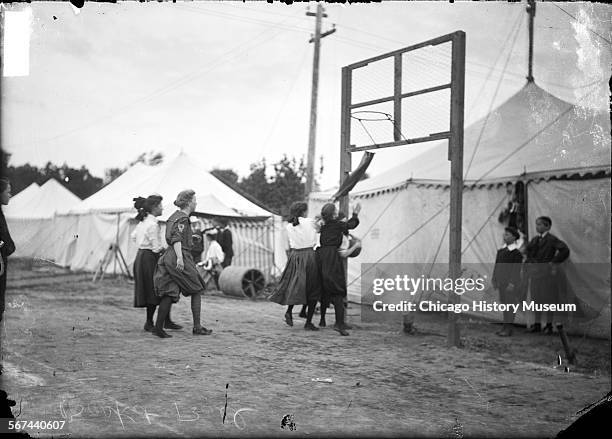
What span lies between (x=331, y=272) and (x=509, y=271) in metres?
2.54

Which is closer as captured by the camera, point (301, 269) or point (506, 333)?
point (301, 269)

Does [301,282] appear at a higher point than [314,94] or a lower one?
lower

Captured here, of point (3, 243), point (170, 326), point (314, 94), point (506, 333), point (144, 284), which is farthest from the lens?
point (314, 94)

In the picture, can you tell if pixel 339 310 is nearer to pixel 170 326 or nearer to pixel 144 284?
pixel 170 326

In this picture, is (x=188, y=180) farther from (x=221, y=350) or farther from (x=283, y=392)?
(x=283, y=392)

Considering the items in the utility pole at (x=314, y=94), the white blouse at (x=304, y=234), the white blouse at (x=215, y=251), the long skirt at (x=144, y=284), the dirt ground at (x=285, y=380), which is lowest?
the dirt ground at (x=285, y=380)

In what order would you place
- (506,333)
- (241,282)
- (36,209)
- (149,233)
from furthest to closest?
(36,209) < (241,282) < (506,333) < (149,233)

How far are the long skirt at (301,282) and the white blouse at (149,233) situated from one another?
160 centimetres

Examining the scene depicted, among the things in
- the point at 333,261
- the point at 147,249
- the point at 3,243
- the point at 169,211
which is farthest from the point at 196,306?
the point at 169,211

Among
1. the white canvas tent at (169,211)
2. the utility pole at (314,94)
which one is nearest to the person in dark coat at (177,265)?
the white canvas tent at (169,211)

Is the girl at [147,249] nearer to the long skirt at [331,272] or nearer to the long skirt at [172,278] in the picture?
the long skirt at [172,278]

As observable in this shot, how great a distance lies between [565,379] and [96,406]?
3828 mm

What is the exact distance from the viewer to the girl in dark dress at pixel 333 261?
262 inches

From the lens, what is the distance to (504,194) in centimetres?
841
